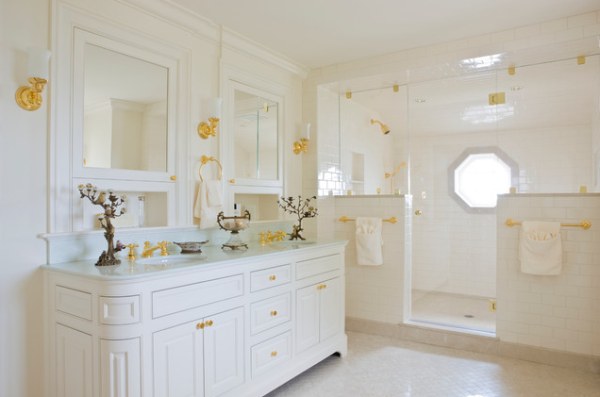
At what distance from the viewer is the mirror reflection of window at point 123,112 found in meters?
2.46

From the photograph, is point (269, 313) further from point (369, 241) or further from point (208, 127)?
point (369, 241)

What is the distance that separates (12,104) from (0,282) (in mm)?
909

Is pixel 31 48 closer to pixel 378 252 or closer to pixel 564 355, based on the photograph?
pixel 378 252

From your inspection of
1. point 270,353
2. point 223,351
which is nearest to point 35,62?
point 223,351

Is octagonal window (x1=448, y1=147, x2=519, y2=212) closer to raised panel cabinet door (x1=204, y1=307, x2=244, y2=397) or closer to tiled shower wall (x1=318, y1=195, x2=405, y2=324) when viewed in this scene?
tiled shower wall (x1=318, y1=195, x2=405, y2=324)

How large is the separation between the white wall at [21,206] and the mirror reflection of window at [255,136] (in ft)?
5.06

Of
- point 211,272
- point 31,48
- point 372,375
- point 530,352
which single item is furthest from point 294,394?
point 31,48

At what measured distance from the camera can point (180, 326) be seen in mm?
2162

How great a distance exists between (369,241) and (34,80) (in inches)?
118

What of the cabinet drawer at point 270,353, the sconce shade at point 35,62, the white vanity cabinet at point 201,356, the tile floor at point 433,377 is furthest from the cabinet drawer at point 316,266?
the sconce shade at point 35,62

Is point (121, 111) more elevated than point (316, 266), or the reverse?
point (121, 111)

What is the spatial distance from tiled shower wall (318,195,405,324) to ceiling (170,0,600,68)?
1.49 m

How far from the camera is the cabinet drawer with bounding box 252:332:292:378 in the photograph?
8.61 feet

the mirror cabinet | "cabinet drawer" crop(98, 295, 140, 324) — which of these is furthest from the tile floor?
the mirror cabinet
